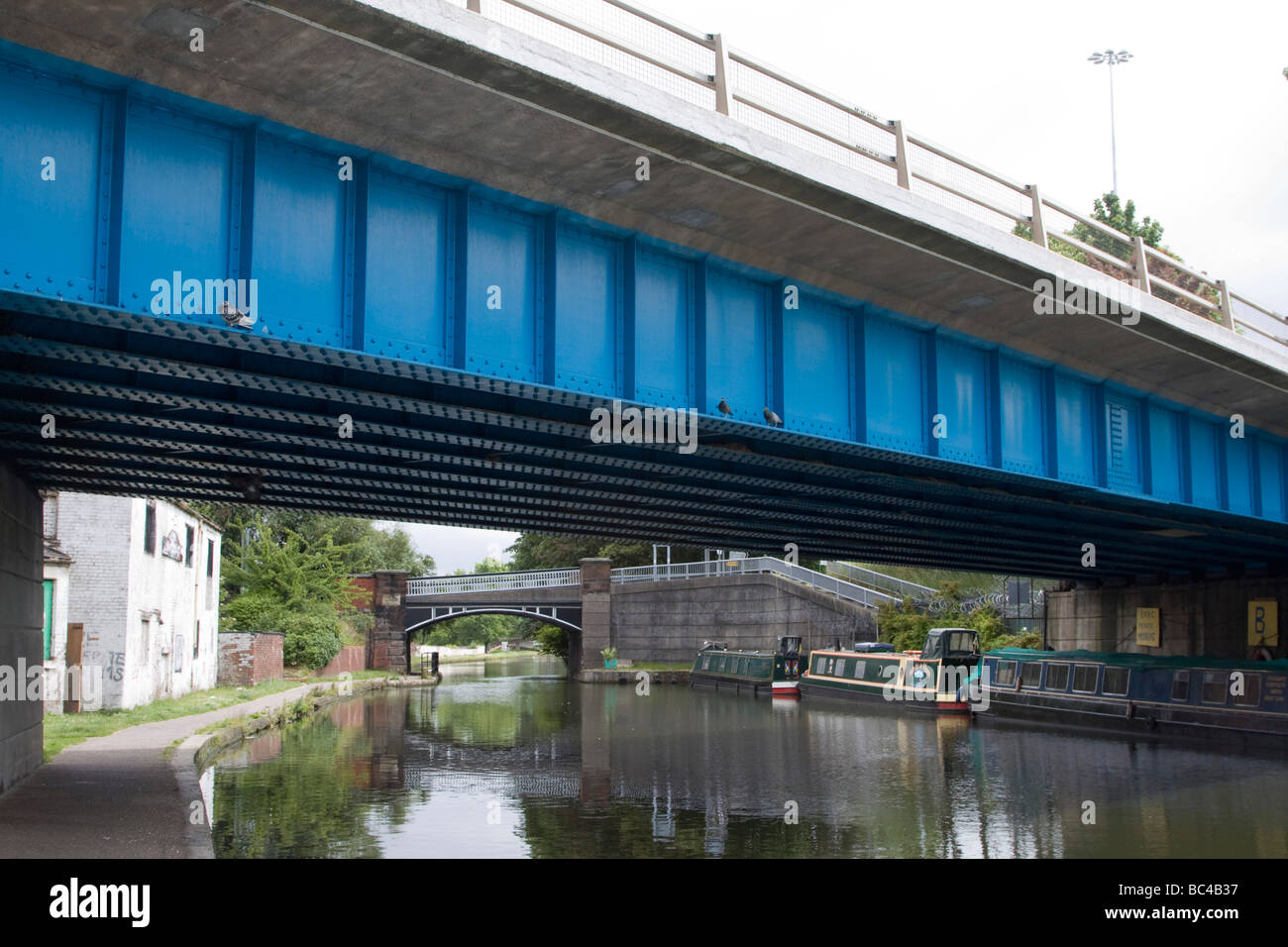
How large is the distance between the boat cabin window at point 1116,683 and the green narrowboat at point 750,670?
52.3ft

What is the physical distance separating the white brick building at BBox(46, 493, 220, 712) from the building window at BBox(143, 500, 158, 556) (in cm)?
3

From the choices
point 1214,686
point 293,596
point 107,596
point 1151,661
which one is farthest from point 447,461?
point 293,596

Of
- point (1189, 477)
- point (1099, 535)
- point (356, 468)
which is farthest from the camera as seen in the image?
point (1099, 535)

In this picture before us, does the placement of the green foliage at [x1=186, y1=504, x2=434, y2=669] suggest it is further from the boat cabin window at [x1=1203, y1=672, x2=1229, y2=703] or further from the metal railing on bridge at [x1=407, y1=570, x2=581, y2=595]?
the boat cabin window at [x1=1203, y1=672, x2=1229, y2=703]

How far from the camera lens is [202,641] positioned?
39.7 m

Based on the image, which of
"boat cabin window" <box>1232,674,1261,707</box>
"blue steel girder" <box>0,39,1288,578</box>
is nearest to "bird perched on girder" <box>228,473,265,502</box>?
"blue steel girder" <box>0,39,1288,578</box>

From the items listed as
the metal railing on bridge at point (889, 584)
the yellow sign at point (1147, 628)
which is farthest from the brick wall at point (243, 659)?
the yellow sign at point (1147, 628)

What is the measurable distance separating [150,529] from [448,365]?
22448 mm

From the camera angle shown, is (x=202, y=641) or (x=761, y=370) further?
(x=202, y=641)

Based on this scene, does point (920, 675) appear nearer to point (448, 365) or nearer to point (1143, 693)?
point (1143, 693)
